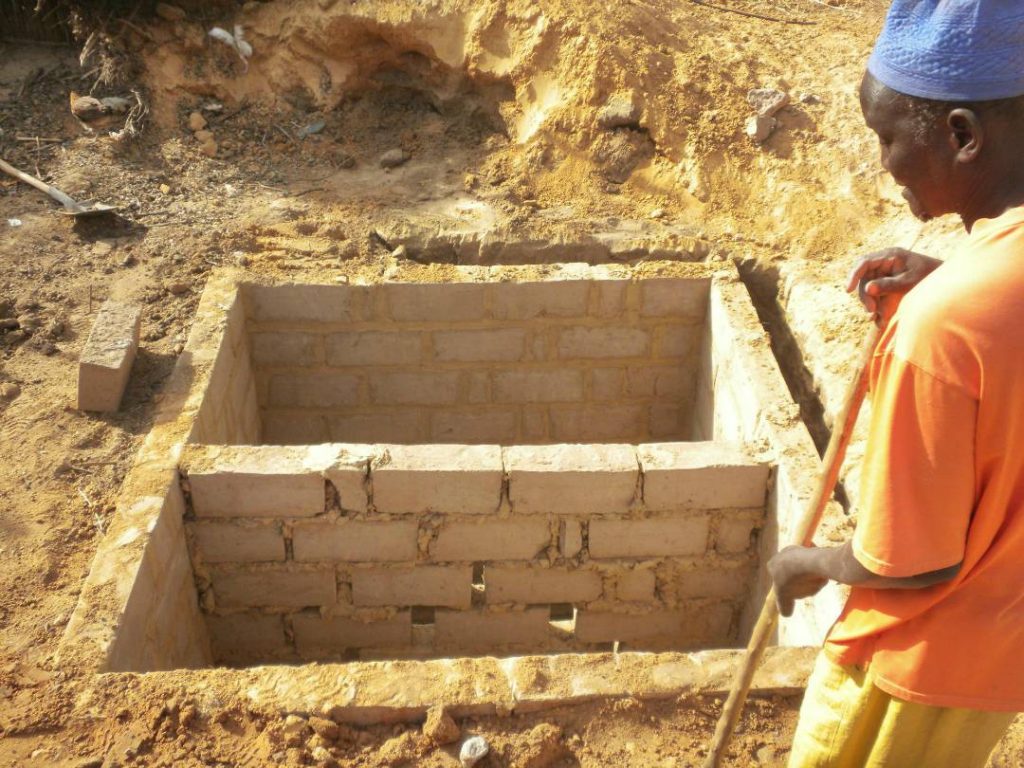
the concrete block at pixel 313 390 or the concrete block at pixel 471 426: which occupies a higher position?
the concrete block at pixel 313 390

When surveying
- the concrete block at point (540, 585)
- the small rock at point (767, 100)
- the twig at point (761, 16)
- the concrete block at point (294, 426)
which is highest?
the twig at point (761, 16)

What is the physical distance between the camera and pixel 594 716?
293 centimetres

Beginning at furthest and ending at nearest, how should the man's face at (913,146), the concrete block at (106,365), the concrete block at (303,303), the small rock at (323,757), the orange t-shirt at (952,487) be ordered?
the concrete block at (303,303) < the concrete block at (106,365) < the small rock at (323,757) < the man's face at (913,146) < the orange t-shirt at (952,487)

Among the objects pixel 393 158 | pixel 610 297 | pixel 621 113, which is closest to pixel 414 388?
pixel 610 297

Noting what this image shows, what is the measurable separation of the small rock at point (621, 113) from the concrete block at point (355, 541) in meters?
3.47

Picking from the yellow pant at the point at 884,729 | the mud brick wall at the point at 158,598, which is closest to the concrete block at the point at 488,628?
the mud brick wall at the point at 158,598

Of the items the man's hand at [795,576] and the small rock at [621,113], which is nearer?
the man's hand at [795,576]

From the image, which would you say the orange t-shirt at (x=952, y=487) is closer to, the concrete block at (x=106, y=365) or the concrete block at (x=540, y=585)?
the concrete block at (x=540, y=585)

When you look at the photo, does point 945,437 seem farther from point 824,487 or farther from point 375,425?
point 375,425

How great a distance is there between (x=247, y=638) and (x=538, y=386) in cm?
218

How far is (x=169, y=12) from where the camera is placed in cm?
710

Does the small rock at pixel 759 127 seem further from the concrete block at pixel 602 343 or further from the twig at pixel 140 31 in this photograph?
the twig at pixel 140 31

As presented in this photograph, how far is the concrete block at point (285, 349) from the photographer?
5.20 m

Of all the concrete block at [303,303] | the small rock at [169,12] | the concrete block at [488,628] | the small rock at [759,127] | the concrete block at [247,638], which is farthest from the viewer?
the small rock at [169,12]
